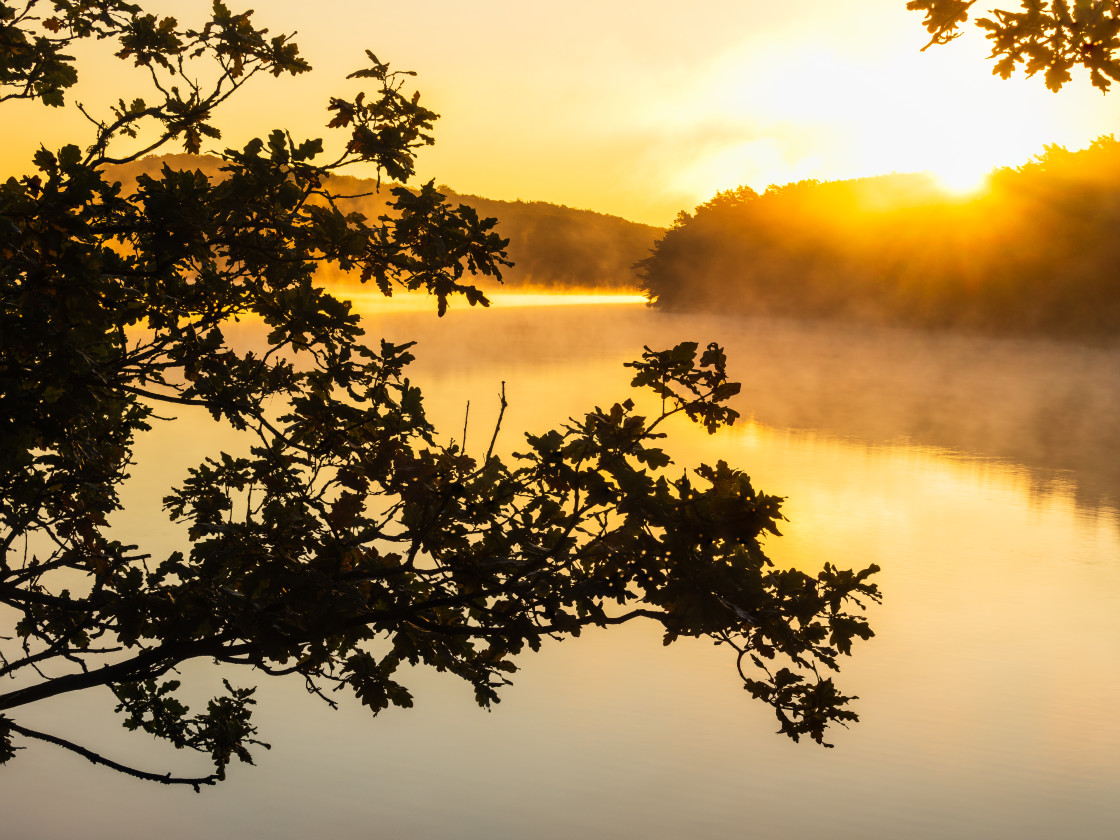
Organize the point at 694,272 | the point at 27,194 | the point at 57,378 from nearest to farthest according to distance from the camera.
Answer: the point at 57,378 → the point at 27,194 → the point at 694,272

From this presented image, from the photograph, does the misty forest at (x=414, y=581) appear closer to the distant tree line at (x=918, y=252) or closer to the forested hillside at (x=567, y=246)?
the distant tree line at (x=918, y=252)

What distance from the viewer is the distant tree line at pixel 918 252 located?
1667 inches

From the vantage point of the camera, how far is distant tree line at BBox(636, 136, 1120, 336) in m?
42.3

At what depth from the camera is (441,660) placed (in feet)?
12.5

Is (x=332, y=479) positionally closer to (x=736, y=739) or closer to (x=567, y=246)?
(x=736, y=739)

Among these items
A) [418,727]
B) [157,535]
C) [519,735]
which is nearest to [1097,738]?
[519,735]

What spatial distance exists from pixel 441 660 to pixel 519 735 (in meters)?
4.34

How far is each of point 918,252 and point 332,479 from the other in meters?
47.3

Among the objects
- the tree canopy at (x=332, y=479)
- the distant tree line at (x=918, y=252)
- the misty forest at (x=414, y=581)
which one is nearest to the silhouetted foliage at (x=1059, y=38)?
the misty forest at (x=414, y=581)

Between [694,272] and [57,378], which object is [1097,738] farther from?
[694,272]

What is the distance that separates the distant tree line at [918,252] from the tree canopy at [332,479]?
134 ft

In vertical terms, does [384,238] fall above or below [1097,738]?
Result: above

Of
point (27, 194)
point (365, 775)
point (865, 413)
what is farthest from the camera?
point (865, 413)

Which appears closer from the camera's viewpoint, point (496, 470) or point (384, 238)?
point (496, 470)
